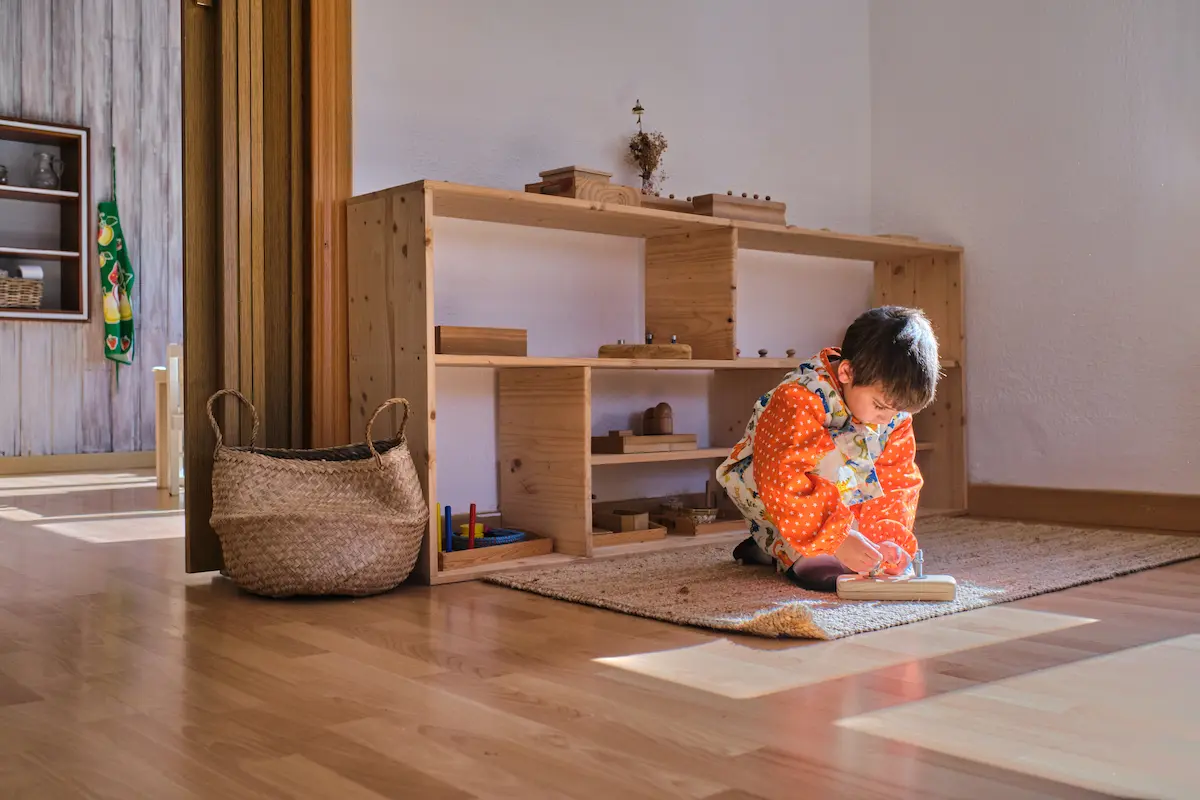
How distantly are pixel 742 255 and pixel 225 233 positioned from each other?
179 cm

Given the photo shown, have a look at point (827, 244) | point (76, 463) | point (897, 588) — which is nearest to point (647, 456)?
point (897, 588)

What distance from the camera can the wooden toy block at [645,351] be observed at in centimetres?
296

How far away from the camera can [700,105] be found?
12.2ft

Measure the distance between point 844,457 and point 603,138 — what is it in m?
1.48

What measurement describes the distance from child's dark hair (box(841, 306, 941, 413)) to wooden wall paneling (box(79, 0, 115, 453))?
529cm

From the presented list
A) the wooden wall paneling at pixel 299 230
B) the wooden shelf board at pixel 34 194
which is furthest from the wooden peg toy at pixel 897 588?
the wooden shelf board at pixel 34 194

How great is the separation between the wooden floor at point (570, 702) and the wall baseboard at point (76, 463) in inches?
164

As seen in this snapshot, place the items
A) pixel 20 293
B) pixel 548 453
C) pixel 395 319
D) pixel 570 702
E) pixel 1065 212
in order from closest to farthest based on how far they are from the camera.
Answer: pixel 570 702 → pixel 395 319 → pixel 548 453 → pixel 1065 212 → pixel 20 293

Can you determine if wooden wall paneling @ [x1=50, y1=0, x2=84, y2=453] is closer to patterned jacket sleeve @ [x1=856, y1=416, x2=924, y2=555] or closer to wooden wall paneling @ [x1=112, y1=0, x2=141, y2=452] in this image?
wooden wall paneling @ [x1=112, y1=0, x2=141, y2=452]

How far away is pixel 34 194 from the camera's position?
6145mm

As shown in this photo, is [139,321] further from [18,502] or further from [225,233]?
[225,233]

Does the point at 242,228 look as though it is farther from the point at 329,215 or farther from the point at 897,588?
the point at 897,588

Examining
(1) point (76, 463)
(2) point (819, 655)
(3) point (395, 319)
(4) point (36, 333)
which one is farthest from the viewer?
(1) point (76, 463)

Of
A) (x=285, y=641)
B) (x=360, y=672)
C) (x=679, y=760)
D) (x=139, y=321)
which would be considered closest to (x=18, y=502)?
(x=139, y=321)
